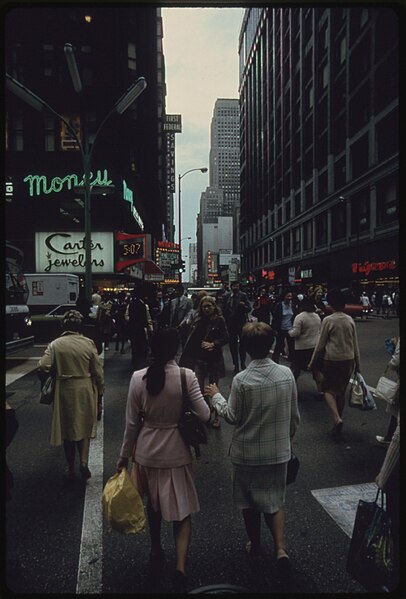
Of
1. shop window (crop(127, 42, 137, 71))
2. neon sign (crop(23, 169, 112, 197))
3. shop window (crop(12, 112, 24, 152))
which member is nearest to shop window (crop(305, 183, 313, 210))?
shop window (crop(127, 42, 137, 71))

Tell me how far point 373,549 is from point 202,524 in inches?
65.2

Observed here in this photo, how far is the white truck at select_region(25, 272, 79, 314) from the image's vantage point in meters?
20.3

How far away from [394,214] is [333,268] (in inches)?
496

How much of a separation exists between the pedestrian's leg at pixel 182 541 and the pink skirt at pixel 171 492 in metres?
0.06

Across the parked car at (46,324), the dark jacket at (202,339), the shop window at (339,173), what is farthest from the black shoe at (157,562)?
the shop window at (339,173)

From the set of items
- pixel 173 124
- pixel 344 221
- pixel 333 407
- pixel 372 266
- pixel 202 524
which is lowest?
pixel 202 524

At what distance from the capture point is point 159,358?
3219mm

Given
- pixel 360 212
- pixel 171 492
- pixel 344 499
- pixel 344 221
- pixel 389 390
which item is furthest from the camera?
pixel 344 221

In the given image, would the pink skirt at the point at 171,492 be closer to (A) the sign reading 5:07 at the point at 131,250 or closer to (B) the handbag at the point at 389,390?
(B) the handbag at the point at 389,390

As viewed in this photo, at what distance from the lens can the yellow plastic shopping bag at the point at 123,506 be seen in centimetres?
302

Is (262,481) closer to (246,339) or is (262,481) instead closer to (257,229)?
(246,339)

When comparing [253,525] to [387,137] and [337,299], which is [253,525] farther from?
[387,137]

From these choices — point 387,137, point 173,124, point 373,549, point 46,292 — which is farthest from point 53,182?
point 173,124

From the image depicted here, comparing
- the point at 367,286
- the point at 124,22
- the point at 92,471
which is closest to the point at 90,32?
the point at 124,22
